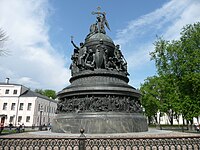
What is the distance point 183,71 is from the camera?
24.0 meters

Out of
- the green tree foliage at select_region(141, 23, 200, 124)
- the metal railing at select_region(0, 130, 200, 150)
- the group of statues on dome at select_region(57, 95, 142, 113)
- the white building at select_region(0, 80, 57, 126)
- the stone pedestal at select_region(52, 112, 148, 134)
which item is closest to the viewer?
the metal railing at select_region(0, 130, 200, 150)

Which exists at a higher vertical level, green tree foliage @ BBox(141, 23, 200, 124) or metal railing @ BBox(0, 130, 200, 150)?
green tree foliage @ BBox(141, 23, 200, 124)

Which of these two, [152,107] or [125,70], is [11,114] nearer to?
[152,107]

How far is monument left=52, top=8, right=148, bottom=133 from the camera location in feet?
38.3

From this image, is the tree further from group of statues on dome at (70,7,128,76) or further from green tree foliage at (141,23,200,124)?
group of statues on dome at (70,7,128,76)

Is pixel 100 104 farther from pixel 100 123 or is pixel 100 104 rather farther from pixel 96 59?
pixel 96 59

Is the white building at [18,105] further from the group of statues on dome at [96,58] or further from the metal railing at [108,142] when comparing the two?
the metal railing at [108,142]

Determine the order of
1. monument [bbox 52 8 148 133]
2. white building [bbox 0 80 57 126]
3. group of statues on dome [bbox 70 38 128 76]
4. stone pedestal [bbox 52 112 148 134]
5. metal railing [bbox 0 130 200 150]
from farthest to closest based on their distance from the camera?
white building [bbox 0 80 57 126]
group of statues on dome [bbox 70 38 128 76]
monument [bbox 52 8 148 133]
stone pedestal [bbox 52 112 148 134]
metal railing [bbox 0 130 200 150]

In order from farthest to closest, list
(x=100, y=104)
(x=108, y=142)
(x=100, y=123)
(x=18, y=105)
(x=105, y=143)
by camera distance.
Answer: (x=18, y=105)
(x=100, y=104)
(x=100, y=123)
(x=105, y=143)
(x=108, y=142)

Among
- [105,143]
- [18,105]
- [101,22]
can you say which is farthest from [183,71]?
[18,105]

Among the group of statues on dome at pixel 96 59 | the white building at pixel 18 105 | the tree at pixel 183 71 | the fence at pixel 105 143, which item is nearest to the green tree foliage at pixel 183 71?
the tree at pixel 183 71

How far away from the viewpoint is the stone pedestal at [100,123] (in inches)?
449

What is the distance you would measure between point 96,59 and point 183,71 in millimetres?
14232

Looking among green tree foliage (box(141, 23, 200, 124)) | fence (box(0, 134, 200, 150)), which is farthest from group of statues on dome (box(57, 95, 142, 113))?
green tree foliage (box(141, 23, 200, 124))
